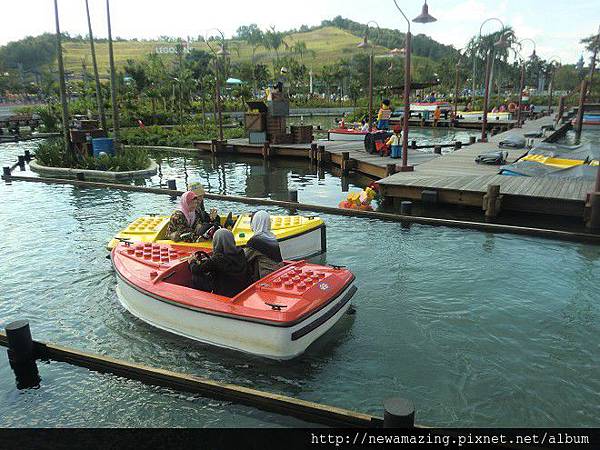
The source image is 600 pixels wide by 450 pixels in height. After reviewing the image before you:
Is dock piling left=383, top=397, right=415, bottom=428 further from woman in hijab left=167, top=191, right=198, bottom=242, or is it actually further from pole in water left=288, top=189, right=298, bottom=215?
pole in water left=288, top=189, right=298, bottom=215

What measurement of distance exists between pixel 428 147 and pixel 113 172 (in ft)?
59.0

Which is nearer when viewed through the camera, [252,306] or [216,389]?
[216,389]

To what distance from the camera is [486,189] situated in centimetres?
1379

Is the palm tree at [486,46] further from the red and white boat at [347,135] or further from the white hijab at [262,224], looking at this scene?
the white hijab at [262,224]

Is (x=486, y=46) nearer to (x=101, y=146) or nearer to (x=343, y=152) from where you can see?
(x=343, y=152)

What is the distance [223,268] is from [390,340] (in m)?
2.68

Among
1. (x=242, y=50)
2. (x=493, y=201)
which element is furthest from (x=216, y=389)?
(x=242, y=50)

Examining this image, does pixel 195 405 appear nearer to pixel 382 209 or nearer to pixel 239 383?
pixel 239 383

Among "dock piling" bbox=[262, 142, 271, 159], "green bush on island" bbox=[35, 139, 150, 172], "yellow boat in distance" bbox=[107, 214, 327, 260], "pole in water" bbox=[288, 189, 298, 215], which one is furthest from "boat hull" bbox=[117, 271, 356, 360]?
"dock piling" bbox=[262, 142, 271, 159]

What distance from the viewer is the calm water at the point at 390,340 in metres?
5.28

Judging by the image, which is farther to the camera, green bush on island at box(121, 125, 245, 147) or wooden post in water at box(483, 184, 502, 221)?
green bush on island at box(121, 125, 245, 147)

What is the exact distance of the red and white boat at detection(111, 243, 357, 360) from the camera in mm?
5758

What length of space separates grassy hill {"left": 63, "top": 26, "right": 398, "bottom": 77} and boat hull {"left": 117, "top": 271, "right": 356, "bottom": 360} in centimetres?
11543

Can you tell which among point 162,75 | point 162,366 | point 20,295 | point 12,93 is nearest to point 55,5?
point 20,295
